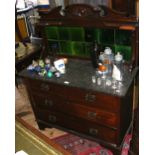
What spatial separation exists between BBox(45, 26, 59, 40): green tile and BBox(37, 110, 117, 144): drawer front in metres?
0.90

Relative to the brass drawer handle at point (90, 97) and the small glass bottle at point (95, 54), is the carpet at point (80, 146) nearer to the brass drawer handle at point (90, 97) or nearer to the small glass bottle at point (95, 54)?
the brass drawer handle at point (90, 97)

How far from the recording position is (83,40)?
2.22 metres

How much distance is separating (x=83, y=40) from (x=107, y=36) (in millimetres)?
286


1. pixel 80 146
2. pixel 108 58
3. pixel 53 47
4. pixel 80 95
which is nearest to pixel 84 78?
pixel 80 95

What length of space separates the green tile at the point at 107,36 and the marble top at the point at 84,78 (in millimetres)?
306

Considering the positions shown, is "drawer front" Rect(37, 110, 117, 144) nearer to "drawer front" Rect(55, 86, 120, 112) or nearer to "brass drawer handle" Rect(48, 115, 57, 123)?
"brass drawer handle" Rect(48, 115, 57, 123)

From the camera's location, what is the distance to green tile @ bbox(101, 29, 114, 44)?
2.03 m

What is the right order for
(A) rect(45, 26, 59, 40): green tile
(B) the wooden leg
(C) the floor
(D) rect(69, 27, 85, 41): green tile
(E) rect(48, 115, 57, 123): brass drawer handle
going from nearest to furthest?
(C) the floor < (D) rect(69, 27, 85, 41): green tile < (A) rect(45, 26, 59, 40): green tile < (E) rect(48, 115, 57, 123): brass drawer handle < (B) the wooden leg

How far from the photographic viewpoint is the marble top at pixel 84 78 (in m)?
1.84

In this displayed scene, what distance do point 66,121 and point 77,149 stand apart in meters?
0.37

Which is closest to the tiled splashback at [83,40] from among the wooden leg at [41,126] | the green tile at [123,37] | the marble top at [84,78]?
the green tile at [123,37]

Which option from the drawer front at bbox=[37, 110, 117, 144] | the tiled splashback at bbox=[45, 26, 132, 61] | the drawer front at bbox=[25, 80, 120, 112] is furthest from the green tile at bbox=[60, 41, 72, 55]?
the drawer front at bbox=[37, 110, 117, 144]

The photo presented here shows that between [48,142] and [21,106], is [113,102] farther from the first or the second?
[21,106]
